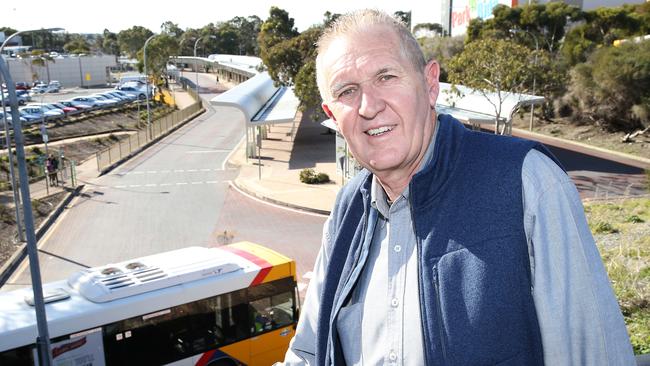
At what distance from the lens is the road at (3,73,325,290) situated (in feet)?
56.6

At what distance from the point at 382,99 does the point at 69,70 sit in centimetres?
8515

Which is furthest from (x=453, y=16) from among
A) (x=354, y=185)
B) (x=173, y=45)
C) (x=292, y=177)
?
(x=354, y=185)

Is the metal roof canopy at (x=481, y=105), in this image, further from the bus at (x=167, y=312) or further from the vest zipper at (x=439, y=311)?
the vest zipper at (x=439, y=311)

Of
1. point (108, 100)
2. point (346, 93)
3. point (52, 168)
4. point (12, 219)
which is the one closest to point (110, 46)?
point (108, 100)

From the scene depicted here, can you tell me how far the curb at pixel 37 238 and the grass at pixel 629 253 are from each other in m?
13.8

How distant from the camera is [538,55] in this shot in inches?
1191

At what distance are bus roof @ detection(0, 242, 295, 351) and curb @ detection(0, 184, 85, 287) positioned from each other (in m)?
6.48

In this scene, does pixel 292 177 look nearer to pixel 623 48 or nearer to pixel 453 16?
pixel 623 48

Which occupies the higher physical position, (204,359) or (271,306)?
(271,306)

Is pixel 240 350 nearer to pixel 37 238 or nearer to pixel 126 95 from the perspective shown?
pixel 37 238

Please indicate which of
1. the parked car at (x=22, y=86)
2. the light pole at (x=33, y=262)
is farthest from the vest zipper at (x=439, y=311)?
the parked car at (x=22, y=86)

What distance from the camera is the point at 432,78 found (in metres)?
2.05

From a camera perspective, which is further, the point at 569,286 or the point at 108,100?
the point at 108,100

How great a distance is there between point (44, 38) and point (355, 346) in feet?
440
